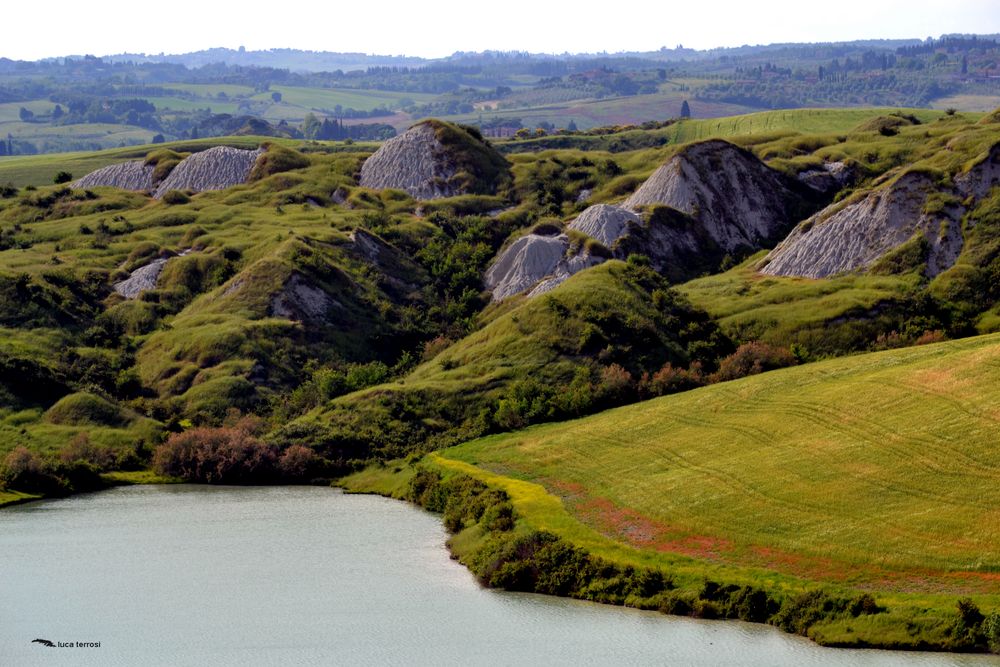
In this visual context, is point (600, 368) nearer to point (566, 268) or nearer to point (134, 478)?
point (566, 268)

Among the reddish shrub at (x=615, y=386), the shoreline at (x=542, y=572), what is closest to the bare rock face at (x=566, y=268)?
the reddish shrub at (x=615, y=386)

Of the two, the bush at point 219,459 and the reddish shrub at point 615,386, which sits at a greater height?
the reddish shrub at point 615,386

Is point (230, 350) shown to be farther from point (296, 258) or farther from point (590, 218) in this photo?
point (590, 218)

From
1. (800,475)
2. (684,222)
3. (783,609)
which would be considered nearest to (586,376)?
(800,475)

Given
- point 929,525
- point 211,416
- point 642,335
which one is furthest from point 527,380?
point 929,525

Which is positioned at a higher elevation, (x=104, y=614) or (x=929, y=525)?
(x=929, y=525)

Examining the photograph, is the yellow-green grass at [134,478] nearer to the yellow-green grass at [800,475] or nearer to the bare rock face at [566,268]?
the yellow-green grass at [800,475]
